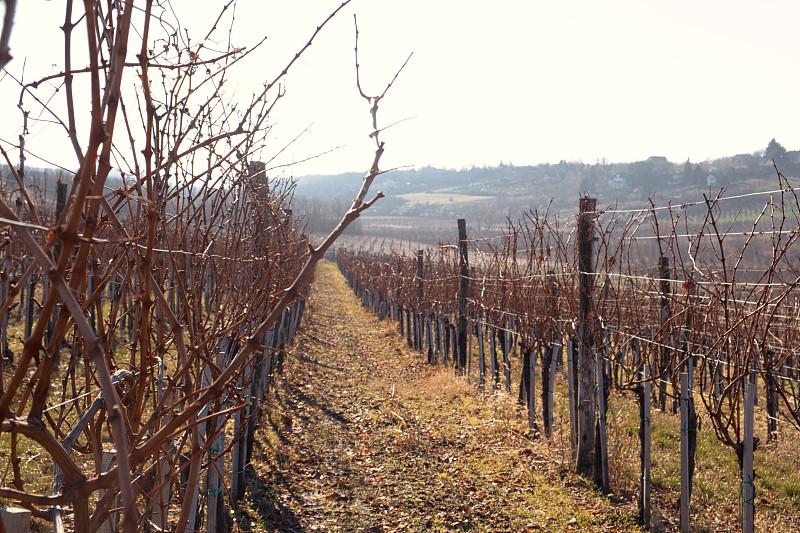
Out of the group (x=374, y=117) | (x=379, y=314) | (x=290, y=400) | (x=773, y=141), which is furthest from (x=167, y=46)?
(x=773, y=141)

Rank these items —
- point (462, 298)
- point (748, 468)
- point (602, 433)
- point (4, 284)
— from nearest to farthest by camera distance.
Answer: point (4, 284)
point (748, 468)
point (602, 433)
point (462, 298)

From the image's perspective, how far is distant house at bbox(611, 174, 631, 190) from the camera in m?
Result: 107

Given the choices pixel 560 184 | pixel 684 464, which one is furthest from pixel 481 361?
pixel 560 184

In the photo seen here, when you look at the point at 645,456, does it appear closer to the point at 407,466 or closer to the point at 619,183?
the point at 407,466

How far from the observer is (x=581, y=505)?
17.9 ft

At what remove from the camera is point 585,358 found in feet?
19.7

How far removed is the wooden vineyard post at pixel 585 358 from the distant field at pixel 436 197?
5197 inches

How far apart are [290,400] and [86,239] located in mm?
8645

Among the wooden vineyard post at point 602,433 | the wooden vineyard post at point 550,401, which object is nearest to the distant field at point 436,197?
the wooden vineyard post at point 550,401

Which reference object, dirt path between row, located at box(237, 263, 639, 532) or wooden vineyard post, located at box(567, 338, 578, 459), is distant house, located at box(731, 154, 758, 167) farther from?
wooden vineyard post, located at box(567, 338, 578, 459)

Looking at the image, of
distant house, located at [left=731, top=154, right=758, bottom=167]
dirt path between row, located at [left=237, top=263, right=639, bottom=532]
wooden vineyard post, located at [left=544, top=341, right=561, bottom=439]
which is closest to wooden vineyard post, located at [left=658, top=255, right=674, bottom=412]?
wooden vineyard post, located at [left=544, top=341, right=561, bottom=439]

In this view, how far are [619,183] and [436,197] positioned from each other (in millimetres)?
54539

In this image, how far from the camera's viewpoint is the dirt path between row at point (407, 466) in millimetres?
5223

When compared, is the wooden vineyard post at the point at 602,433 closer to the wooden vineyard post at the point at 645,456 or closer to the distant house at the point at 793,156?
the wooden vineyard post at the point at 645,456
